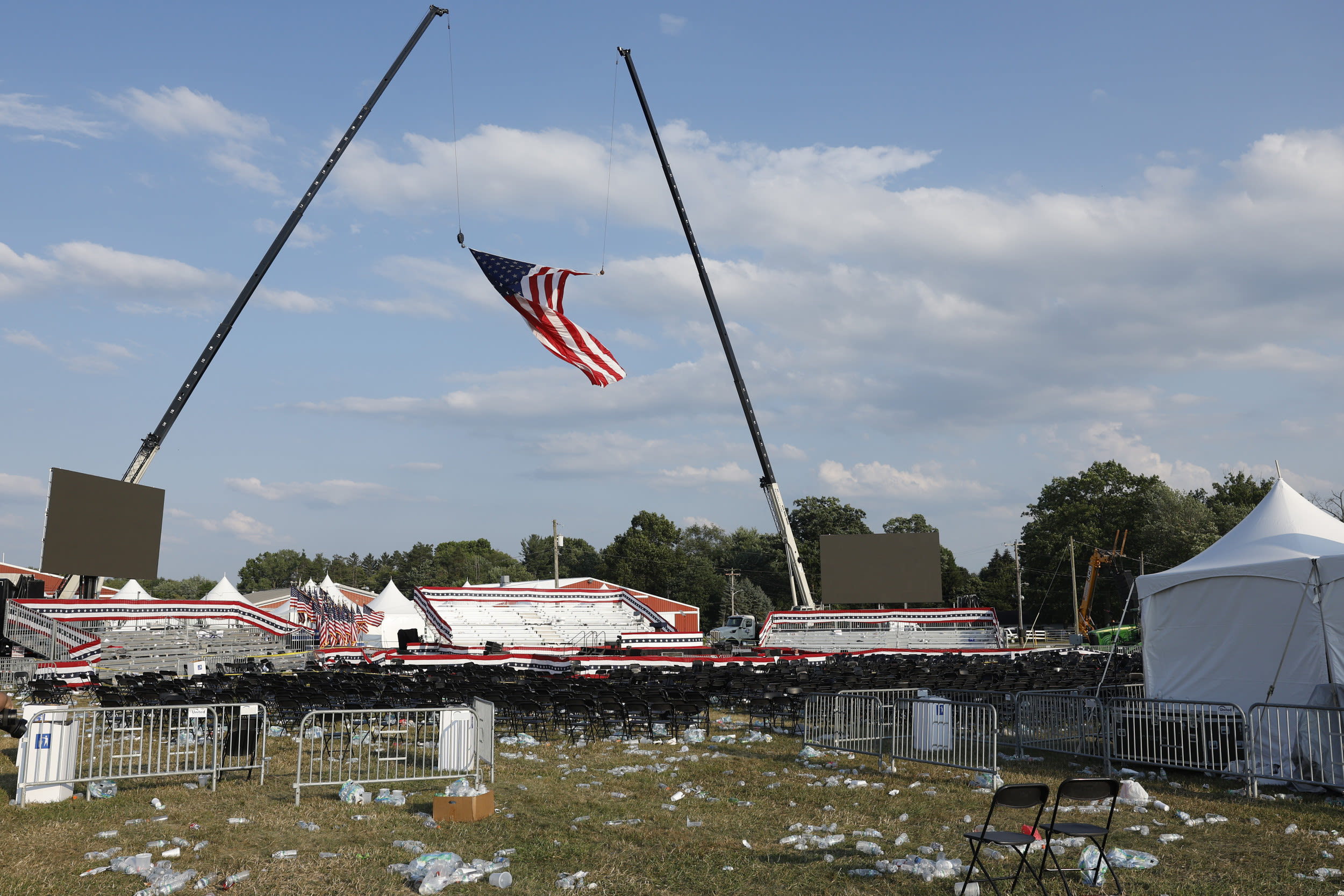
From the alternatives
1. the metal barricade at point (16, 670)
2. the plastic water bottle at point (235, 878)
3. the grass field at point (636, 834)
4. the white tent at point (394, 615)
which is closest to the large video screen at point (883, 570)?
the white tent at point (394, 615)

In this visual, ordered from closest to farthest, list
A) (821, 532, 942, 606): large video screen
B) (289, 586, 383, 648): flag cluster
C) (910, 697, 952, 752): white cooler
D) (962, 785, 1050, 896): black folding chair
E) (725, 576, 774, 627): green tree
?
(962, 785, 1050, 896): black folding chair → (910, 697, 952, 752): white cooler → (289, 586, 383, 648): flag cluster → (821, 532, 942, 606): large video screen → (725, 576, 774, 627): green tree

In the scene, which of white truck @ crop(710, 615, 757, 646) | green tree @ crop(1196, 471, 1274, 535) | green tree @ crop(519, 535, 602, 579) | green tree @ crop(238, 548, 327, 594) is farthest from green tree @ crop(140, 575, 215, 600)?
green tree @ crop(1196, 471, 1274, 535)

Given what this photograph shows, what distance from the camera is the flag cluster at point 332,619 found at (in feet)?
142

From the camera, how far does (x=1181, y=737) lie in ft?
36.4

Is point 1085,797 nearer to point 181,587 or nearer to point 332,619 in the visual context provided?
point 332,619

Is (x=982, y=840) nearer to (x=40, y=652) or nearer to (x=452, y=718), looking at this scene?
(x=452, y=718)

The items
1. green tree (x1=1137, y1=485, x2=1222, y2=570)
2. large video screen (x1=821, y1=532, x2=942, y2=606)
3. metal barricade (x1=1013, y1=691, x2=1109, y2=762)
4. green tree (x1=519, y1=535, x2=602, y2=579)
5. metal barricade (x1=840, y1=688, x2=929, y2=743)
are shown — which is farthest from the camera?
green tree (x1=519, y1=535, x2=602, y2=579)

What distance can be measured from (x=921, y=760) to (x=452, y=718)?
224 inches

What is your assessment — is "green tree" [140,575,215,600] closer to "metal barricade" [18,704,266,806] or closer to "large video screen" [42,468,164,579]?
"large video screen" [42,468,164,579]

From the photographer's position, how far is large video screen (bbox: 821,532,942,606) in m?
45.2

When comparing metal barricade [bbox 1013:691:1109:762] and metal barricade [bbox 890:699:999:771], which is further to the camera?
metal barricade [bbox 1013:691:1109:762]

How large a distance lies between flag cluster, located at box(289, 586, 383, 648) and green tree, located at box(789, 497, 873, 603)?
38201mm

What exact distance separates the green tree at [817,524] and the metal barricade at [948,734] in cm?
6955

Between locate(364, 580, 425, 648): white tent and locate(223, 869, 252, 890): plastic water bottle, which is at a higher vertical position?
locate(223, 869, 252, 890): plastic water bottle
